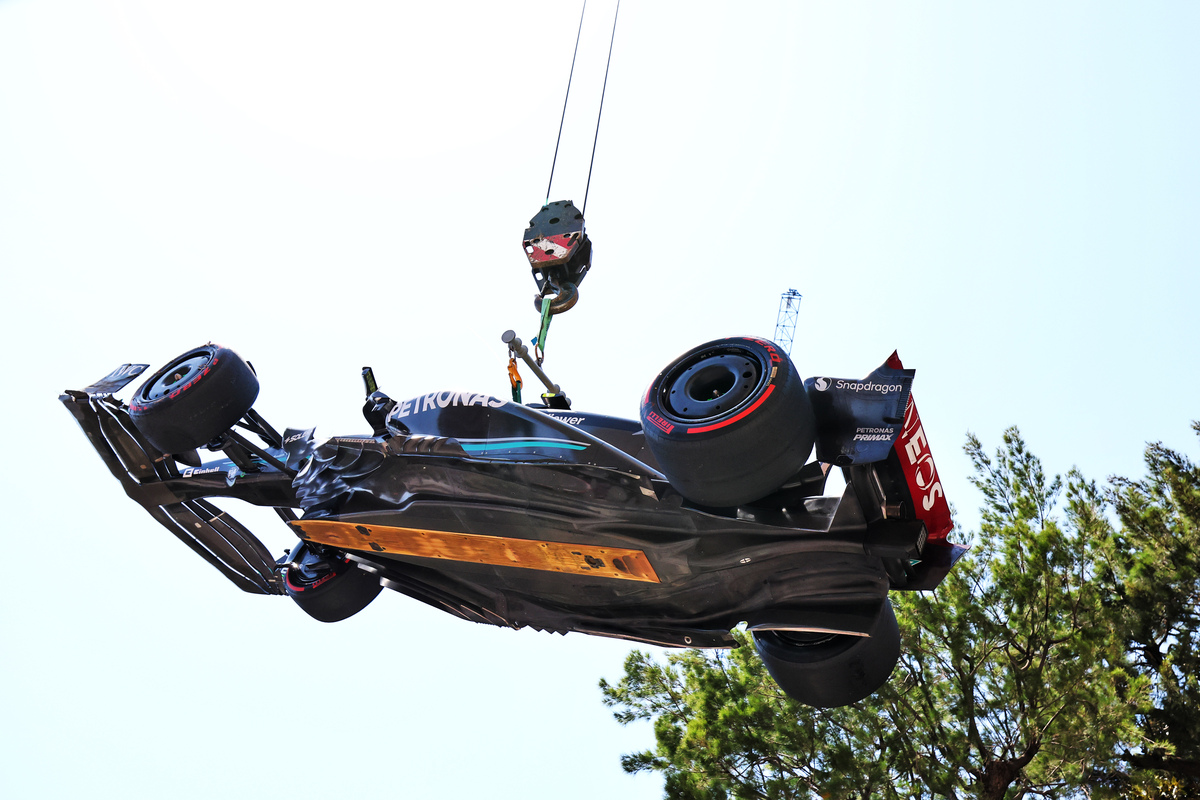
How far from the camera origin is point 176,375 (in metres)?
6.96

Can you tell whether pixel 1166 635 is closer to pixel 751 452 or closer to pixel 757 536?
pixel 757 536

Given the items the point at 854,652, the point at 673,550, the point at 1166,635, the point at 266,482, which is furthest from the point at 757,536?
Answer: the point at 1166,635

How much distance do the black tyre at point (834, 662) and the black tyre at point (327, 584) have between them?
3269 mm

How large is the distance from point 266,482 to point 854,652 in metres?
4.52

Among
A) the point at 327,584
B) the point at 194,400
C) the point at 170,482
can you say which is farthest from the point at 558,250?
the point at 170,482

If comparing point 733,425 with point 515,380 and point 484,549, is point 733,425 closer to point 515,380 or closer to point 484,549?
point 484,549

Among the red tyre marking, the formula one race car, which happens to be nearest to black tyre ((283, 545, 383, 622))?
the formula one race car

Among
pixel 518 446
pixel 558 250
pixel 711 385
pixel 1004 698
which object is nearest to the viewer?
pixel 711 385

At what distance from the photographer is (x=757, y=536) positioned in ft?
17.2

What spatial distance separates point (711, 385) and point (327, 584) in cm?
377

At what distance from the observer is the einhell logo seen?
4.50 metres

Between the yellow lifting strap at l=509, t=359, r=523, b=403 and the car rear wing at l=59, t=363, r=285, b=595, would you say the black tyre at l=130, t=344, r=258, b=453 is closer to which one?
the car rear wing at l=59, t=363, r=285, b=595

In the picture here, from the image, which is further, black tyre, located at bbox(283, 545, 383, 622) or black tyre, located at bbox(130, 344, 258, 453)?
black tyre, located at bbox(283, 545, 383, 622)

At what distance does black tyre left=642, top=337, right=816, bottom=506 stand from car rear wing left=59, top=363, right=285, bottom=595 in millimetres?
3732
